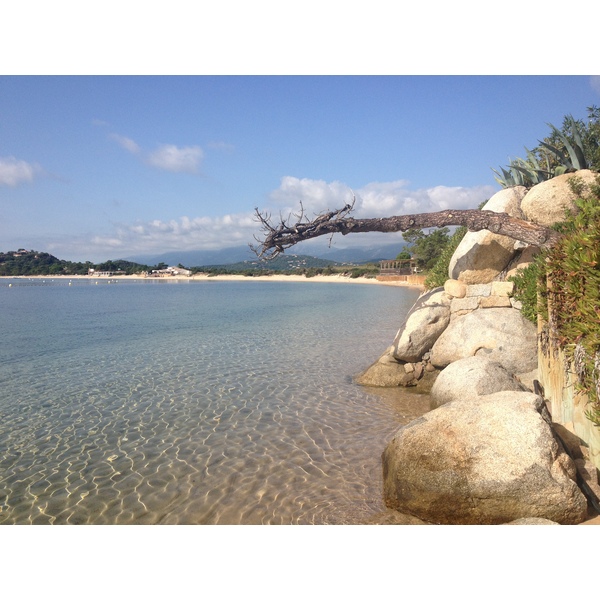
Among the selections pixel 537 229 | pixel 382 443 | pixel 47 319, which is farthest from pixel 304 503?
pixel 47 319

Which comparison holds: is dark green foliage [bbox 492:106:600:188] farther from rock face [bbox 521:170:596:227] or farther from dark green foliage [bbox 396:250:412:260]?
dark green foliage [bbox 396:250:412:260]

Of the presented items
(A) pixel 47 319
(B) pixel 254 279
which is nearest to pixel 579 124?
(A) pixel 47 319

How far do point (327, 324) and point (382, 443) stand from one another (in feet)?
50.6

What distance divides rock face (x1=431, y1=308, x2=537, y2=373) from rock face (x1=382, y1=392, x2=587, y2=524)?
15.2 ft

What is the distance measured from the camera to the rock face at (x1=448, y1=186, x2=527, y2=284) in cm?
1288

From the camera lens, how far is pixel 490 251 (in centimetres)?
1301

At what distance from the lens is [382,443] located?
7992mm

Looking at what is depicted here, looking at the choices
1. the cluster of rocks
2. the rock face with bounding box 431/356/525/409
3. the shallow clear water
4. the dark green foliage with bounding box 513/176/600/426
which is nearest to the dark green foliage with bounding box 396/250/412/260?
the shallow clear water

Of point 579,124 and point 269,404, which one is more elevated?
A: point 579,124
